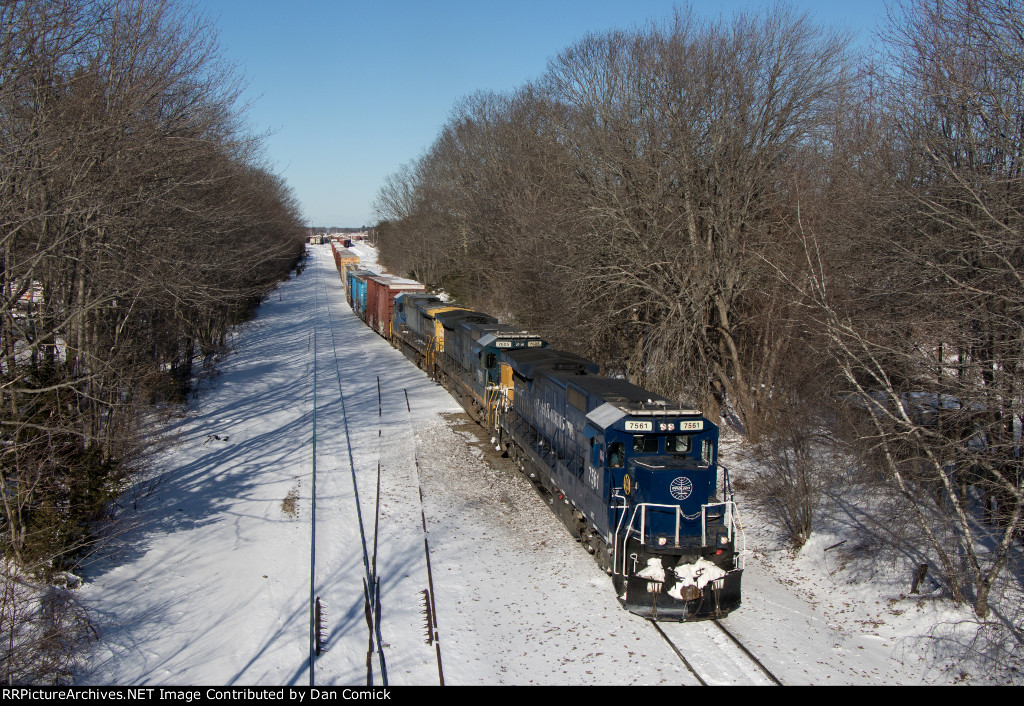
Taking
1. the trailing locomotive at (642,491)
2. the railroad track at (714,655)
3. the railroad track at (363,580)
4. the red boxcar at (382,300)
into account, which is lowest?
the railroad track at (714,655)

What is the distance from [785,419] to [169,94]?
1696 cm

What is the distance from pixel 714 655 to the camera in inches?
406

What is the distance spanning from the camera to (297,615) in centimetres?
1161

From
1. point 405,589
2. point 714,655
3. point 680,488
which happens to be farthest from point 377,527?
point 714,655

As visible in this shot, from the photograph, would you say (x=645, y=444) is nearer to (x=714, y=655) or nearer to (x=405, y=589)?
(x=714, y=655)

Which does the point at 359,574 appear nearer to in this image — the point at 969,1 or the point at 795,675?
the point at 795,675

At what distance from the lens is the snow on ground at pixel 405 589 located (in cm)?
1017

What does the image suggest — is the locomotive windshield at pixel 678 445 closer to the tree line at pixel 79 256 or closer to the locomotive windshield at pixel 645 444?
the locomotive windshield at pixel 645 444

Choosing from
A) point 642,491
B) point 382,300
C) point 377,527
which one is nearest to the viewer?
point 642,491

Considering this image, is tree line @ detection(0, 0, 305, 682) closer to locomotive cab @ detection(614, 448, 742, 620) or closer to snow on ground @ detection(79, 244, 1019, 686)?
snow on ground @ detection(79, 244, 1019, 686)

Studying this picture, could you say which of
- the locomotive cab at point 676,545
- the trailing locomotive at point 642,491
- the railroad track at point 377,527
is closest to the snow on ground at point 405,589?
the railroad track at point 377,527

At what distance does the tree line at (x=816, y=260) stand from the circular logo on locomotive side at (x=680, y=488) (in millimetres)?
3133

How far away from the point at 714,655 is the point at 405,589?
5.29m

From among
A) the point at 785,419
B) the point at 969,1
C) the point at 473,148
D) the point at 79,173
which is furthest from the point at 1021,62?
the point at 473,148
